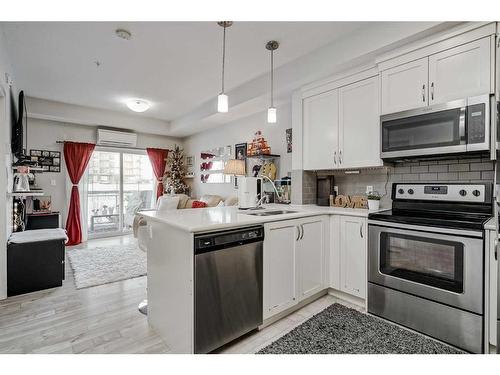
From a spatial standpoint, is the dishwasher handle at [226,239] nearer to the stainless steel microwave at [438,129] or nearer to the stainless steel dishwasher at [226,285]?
the stainless steel dishwasher at [226,285]

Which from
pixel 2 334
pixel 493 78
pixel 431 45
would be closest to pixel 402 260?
pixel 493 78

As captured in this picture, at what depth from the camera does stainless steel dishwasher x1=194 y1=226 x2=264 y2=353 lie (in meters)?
1.62

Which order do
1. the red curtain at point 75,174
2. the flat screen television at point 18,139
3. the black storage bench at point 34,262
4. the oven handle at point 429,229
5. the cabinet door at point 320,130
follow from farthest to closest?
the red curtain at point 75,174, the flat screen television at point 18,139, the cabinet door at point 320,130, the black storage bench at point 34,262, the oven handle at point 429,229

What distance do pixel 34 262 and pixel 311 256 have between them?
9.65ft

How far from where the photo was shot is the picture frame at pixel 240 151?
4.75 m

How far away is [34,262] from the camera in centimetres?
282

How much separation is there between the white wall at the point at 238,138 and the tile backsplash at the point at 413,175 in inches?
38.7

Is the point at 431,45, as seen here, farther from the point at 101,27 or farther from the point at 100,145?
the point at 100,145

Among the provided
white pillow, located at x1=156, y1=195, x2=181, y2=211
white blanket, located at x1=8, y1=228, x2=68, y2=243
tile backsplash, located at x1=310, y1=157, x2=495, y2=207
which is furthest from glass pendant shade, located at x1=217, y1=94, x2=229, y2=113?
white pillow, located at x1=156, y1=195, x2=181, y2=211

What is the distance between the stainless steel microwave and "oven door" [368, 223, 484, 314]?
67 cm

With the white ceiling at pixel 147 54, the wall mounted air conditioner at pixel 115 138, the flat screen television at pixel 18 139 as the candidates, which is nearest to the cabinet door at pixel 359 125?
the white ceiling at pixel 147 54

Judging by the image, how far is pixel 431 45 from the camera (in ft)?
6.97

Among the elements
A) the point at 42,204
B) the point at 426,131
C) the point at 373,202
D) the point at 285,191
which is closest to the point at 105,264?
the point at 42,204

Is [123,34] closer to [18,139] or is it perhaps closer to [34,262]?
[18,139]
